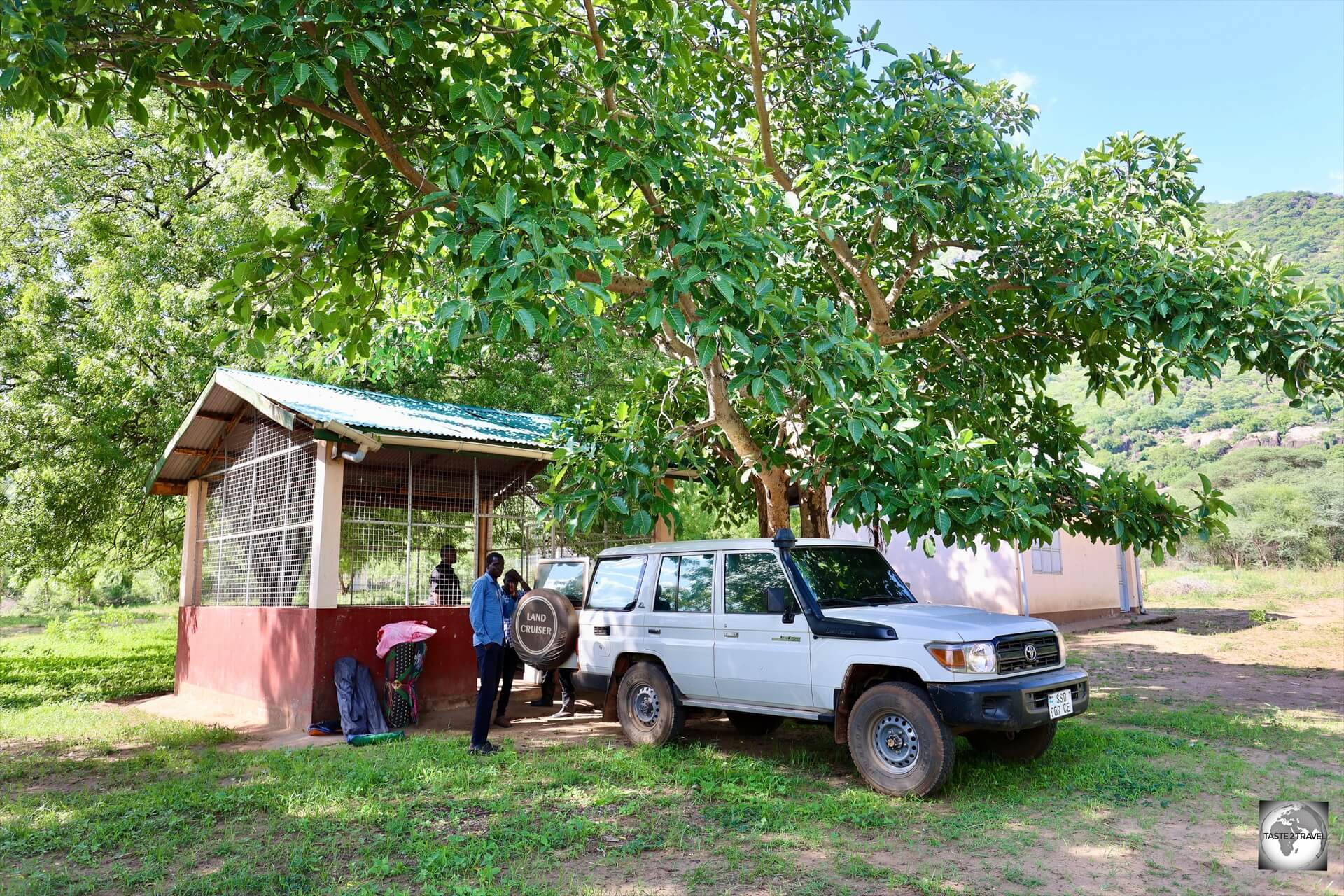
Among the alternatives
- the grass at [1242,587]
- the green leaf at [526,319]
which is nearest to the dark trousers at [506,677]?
the green leaf at [526,319]

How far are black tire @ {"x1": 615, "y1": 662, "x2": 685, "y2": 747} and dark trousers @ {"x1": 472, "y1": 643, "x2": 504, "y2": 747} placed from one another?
118cm

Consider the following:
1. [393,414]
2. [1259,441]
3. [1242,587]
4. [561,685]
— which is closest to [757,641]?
[561,685]

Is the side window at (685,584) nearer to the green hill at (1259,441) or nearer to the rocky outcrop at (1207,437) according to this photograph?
the green hill at (1259,441)

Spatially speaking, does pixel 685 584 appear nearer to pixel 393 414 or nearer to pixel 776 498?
pixel 776 498

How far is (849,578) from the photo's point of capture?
7.64m

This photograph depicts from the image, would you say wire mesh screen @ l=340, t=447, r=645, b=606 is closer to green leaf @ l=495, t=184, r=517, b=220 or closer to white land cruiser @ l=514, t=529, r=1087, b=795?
white land cruiser @ l=514, t=529, r=1087, b=795

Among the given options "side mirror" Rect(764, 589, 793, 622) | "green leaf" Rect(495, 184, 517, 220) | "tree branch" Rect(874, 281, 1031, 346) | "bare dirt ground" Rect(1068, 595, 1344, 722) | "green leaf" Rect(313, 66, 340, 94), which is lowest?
"bare dirt ground" Rect(1068, 595, 1344, 722)

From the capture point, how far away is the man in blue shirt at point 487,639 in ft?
27.2

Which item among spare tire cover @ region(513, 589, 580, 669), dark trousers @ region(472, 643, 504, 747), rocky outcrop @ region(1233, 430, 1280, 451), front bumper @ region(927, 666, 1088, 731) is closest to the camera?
front bumper @ region(927, 666, 1088, 731)

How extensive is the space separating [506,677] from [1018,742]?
5.69m

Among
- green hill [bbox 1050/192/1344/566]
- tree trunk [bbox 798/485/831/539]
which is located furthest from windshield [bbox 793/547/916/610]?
green hill [bbox 1050/192/1344/566]

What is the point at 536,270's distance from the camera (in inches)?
222

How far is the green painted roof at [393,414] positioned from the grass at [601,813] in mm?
3416

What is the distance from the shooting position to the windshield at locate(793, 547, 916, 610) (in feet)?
24.2
